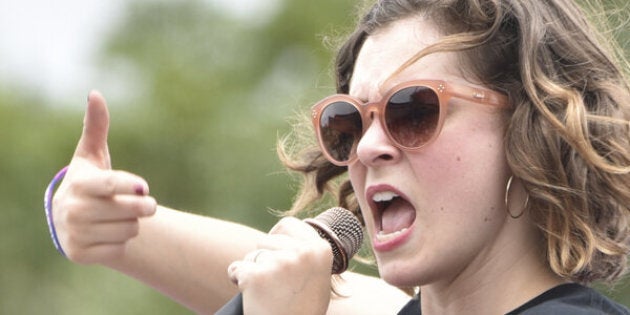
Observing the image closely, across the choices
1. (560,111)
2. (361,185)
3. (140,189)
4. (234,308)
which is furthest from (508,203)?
(140,189)

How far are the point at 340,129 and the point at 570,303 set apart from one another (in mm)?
735

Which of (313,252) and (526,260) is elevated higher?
(313,252)

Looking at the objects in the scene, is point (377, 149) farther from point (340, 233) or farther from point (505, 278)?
point (505, 278)

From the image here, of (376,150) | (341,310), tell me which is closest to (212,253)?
(341,310)

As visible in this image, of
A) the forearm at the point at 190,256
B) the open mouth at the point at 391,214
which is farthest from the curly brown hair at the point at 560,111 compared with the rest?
the forearm at the point at 190,256

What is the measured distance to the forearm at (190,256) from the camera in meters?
3.43

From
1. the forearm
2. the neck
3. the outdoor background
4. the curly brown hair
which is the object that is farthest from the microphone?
the outdoor background

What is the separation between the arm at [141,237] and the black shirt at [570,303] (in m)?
0.77

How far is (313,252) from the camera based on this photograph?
2.71 metres

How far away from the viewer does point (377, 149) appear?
2.89 m

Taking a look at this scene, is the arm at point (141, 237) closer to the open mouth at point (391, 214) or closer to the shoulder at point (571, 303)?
the open mouth at point (391, 214)

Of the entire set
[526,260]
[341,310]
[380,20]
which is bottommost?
[341,310]

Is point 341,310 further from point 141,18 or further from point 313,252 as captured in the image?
point 141,18

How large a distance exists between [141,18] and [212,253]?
17813mm
